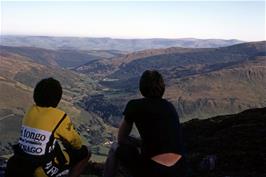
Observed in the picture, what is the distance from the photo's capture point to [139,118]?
892 centimetres

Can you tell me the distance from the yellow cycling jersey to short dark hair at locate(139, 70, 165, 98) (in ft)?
5.83

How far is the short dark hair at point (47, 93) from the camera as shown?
342 inches

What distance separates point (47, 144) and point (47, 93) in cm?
104

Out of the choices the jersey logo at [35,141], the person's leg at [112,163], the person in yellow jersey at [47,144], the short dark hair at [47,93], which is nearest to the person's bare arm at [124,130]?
the person's leg at [112,163]

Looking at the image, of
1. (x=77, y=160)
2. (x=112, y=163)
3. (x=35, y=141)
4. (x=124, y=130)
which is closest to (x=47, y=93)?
(x=35, y=141)

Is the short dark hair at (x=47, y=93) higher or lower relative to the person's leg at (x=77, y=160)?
higher

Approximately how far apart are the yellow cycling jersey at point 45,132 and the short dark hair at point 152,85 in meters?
1.78

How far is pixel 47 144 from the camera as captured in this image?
839cm

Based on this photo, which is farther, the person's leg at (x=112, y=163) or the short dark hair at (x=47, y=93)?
the person's leg at (x=112, y=163)

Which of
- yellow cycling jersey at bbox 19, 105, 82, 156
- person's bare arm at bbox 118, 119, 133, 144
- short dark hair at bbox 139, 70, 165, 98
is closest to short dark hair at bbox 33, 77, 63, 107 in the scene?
yellow cycling jersey at bbox 19, 105, 82, 156

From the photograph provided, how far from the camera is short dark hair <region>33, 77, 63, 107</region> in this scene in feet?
28.5

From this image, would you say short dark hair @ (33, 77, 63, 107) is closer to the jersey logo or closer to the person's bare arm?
the jersey logo

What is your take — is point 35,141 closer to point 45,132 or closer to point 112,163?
point 45,132

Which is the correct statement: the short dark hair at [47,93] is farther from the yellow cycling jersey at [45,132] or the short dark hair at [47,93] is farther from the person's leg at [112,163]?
the person's leg at [112,163]
